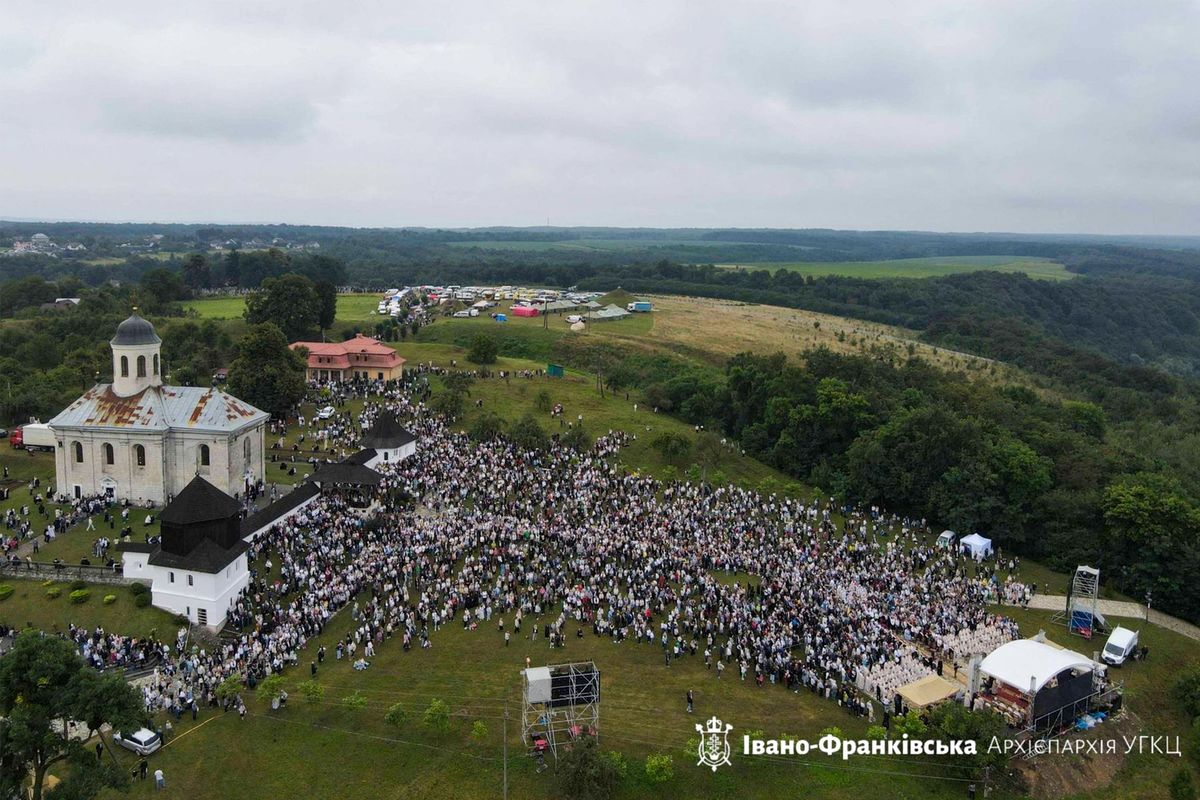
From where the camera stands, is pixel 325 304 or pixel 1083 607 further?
pixel 325 304

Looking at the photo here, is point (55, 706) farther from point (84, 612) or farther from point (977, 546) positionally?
point (977, 546)

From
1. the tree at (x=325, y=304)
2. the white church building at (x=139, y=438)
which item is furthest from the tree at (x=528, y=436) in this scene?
the tree at (x=325, y=304)

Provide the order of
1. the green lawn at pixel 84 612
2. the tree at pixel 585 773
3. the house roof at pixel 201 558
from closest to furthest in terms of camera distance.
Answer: the tree at pixel 585 773 → the green lawn at pixel 84 612 → the house roof at pixel 201 558

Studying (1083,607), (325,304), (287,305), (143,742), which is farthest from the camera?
(325,304)

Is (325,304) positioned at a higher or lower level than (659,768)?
higher

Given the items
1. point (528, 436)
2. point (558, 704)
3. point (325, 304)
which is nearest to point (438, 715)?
point (558, 704)

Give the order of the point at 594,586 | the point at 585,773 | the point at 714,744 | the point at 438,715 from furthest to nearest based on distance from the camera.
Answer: the point at 594,586 < the point at 714,744 < the point at 438,715 < the point at 585,773

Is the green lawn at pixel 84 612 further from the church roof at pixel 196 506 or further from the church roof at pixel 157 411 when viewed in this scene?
the church roof at pixel 157 411

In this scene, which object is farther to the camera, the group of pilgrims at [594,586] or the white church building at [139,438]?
the white church building at [139,438]

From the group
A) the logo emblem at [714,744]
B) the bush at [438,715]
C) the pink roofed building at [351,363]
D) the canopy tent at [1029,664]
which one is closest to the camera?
the bush at [438,715]
